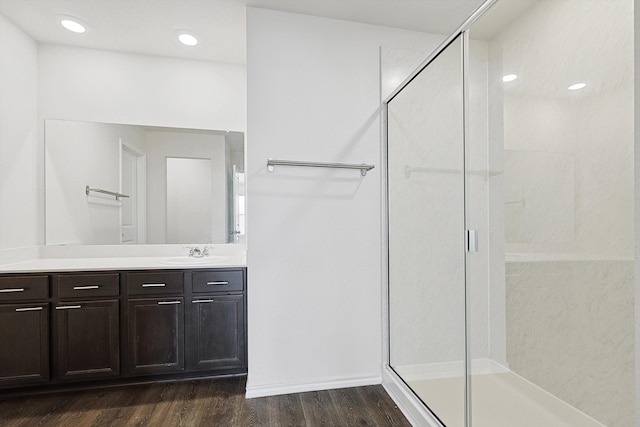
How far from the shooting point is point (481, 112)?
2.16 m

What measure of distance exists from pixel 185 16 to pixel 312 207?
5.33 feet

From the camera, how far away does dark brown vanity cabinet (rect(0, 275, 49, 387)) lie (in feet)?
7.28

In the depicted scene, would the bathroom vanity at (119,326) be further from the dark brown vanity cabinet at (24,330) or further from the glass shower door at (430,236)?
the glass shower door at (430,236)

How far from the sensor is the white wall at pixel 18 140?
96.1 inches

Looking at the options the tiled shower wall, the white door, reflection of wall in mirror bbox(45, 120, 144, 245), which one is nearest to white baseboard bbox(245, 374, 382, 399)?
the tiled shower wall

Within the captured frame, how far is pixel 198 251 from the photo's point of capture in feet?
9.56

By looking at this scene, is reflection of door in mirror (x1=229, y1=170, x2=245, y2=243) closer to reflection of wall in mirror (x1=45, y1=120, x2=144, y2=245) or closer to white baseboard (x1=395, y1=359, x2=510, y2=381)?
reflection of wall in mirror (x1=45, y1=120, x2=144, y2=245)

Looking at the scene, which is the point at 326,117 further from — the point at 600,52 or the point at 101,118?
the point at 101,118

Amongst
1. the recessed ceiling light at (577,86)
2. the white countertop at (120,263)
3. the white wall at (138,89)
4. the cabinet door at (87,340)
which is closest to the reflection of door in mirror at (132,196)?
the white countertop at (120,263)

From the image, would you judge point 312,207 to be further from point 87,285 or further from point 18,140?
point 18,140

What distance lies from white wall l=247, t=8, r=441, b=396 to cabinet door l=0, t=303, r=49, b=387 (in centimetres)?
138

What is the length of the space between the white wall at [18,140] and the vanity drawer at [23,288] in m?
0.40

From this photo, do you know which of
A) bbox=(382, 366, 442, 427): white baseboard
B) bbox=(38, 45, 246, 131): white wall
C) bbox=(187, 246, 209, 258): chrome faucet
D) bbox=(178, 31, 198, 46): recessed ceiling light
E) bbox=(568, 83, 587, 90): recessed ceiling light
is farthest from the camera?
bbox=(187, 246, 209, 258): chrome faucet

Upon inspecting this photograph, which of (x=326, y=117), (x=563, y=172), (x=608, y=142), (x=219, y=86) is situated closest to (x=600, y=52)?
(x=608, y=142)
